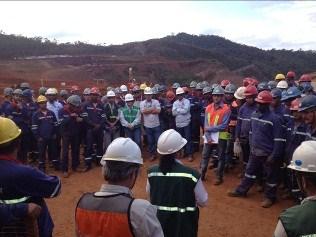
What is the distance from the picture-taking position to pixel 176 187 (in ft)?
14.0

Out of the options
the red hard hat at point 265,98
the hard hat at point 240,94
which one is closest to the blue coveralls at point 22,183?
the red hard hat at point 265,98

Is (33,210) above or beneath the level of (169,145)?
beneath

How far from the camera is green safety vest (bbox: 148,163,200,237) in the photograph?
428 cm

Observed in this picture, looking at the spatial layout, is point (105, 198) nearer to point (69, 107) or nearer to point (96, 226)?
point (96, 226)

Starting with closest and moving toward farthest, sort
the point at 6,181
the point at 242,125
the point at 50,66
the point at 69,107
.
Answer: the point at 6,181
the point at 242,125
the point at 69,107
the point at 50,66

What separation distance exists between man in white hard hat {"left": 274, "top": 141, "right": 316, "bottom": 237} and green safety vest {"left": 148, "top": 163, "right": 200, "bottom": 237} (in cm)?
162

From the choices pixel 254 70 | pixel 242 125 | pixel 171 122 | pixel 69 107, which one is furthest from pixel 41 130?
pixel 254 70

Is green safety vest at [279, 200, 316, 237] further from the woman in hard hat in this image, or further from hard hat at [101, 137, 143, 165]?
the woman in hard hat

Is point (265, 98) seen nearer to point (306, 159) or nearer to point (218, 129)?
point (218, 129)

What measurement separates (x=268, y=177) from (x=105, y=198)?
19.0 feet

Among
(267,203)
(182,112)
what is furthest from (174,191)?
(182,112)

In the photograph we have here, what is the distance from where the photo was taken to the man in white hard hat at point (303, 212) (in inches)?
102

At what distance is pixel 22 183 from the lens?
3.43m

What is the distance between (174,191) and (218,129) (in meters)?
5.18
